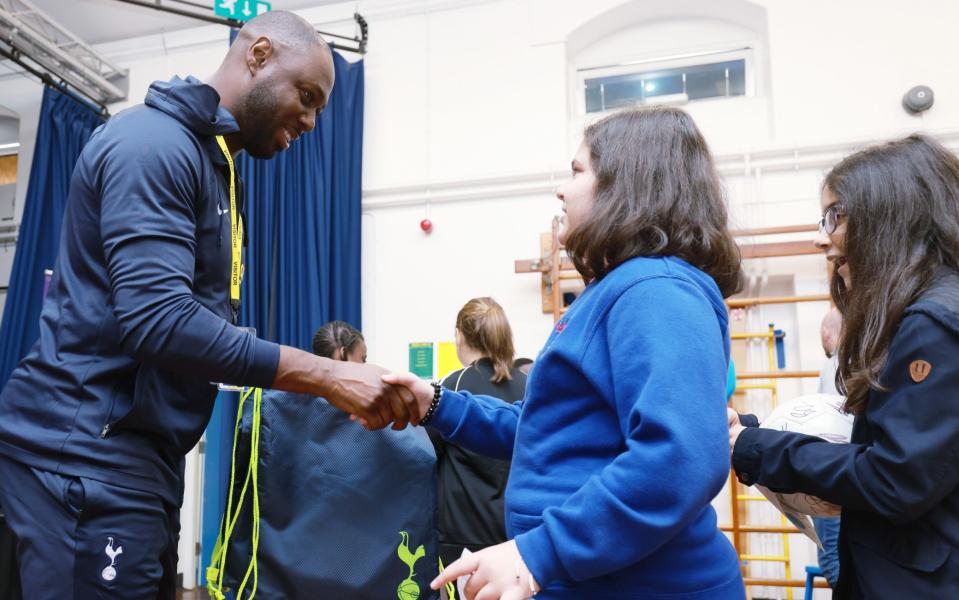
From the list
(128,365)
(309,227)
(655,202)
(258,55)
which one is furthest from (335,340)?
(655,202)

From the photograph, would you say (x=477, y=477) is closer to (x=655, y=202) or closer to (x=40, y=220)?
(x=655, y=202)

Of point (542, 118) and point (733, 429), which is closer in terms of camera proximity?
point (733, 429)

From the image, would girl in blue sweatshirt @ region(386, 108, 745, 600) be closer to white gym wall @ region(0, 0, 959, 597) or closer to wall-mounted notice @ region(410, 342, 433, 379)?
white gym wall @ region(0, 0, 959, 597)

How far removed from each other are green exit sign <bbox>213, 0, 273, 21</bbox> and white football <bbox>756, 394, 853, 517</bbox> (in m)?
4.57

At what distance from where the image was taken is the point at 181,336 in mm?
1227

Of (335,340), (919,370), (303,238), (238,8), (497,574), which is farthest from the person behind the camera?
(303,238)

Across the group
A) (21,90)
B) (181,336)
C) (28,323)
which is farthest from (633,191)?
(21,90)

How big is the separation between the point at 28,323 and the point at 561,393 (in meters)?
5.75

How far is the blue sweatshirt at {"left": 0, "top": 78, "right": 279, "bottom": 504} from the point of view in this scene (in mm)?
1214

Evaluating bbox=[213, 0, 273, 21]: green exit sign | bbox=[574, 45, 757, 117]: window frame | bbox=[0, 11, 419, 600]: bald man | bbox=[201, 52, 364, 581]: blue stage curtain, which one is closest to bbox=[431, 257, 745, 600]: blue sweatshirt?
bbox=[0, 11, 419, 600]: bald man

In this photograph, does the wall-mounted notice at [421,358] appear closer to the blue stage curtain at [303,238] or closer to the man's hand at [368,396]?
the blue stage curtain at [303,238]

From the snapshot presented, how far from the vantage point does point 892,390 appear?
109cm

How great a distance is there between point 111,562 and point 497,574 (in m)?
0.70

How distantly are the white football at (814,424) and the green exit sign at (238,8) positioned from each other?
4574mm
